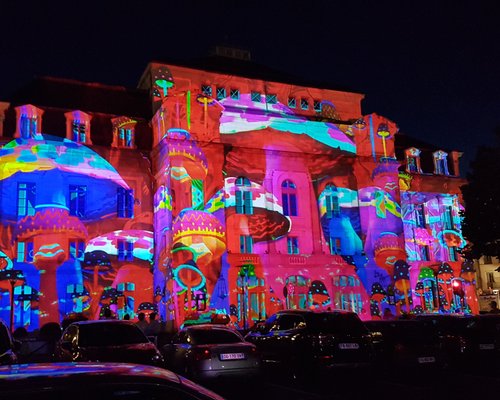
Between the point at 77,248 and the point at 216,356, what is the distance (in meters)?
23.6

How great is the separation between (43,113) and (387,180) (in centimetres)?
2477

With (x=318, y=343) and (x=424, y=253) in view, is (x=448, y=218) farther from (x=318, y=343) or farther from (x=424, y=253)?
(x=318, y=343)

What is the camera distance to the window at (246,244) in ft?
122

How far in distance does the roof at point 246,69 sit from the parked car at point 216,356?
28.4m

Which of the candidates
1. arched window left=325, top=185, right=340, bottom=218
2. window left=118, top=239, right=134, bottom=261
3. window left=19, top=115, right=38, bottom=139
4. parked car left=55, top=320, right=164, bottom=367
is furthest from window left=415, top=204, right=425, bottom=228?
parked car left=55, top=320, right=164, bottom=367

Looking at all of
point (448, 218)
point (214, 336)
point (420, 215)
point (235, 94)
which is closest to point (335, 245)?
point (420, 215)

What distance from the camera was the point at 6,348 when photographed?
10.1 metres

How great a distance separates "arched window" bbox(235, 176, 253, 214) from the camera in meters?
37.9

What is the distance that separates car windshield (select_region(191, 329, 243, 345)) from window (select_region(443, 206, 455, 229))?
36962 millimetres

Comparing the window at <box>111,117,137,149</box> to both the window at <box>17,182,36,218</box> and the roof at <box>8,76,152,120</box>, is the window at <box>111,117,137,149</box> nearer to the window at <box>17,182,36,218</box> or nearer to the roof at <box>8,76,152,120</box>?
the roof at <box>8,76,152,120</box>

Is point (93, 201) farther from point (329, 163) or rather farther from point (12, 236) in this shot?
point (329, 163)

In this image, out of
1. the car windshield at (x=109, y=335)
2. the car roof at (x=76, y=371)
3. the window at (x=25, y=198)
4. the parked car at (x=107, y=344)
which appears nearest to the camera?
the car roof at (x=76, y=371)

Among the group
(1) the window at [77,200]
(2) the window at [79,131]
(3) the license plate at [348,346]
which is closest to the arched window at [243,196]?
(1) the window at [77,200]

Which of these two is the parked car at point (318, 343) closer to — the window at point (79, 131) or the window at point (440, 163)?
the window at point (79, 131)
